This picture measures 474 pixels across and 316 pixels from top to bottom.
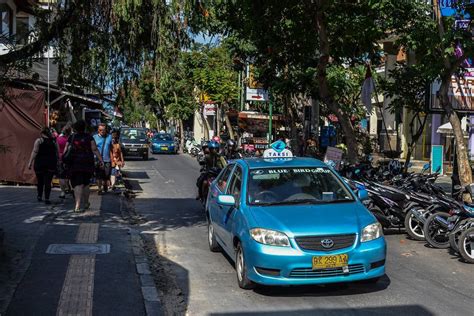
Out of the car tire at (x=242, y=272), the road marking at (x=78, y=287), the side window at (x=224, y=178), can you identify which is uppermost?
the side window at (x=224, y=178)

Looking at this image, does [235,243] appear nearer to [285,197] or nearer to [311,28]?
[285,197]

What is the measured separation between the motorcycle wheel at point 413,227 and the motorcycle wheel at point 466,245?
157 cm

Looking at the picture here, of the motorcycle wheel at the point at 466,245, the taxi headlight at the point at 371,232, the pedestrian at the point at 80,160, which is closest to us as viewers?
the taxi headlight at the point at 371,232

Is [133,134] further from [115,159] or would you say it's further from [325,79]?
[325,79]

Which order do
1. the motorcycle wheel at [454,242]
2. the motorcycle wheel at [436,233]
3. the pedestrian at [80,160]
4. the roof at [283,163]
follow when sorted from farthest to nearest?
the pedestrian at [80,160] → the motorcycle wheel at [436,233] → the motorcycle wheel at [454,242] → the roof at [283,163]

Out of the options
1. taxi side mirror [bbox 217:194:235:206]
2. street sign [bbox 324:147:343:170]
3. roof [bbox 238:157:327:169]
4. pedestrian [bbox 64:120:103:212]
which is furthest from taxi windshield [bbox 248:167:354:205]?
street sign [bbox 324:147:343:170]

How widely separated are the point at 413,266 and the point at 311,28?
8680 mm

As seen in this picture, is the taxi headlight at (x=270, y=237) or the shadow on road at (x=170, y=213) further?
the shadow on road at (x=170, y=213)

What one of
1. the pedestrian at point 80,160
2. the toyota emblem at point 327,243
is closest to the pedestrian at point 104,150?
the pedestrian at point 80,160

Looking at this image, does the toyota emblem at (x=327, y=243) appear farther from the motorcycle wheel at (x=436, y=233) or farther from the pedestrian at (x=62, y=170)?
the pedestrian at (x=62, y=170)

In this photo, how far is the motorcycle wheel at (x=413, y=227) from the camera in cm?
976

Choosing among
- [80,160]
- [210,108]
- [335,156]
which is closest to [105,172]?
[80,160]

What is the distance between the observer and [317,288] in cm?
657

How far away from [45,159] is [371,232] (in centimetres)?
843
